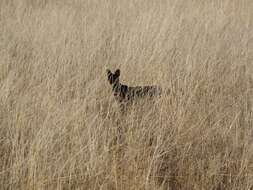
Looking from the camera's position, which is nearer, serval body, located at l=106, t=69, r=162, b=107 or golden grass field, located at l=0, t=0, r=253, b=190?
golden grass field, located at l=0, t=0, r=253, b=190

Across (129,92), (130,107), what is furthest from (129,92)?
(130,107)

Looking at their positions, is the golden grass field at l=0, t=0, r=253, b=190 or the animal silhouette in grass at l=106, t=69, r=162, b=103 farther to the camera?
the animal silhouette in grass at l=106, t=69, r=162, b=103

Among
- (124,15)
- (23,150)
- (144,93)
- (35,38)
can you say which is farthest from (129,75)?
(124,15)

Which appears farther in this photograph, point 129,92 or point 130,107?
point 129,92

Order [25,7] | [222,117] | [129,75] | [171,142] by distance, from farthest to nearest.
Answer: [25,7]
[129,75]
[222,117]
[171,142]

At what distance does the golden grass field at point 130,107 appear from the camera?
226cm

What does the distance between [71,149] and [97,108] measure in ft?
2.19

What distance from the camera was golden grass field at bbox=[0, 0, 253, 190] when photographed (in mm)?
2260

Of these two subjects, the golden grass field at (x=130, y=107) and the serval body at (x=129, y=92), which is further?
the serval body at (x=129, y=92)

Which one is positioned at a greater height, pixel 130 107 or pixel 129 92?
pixel 129 92

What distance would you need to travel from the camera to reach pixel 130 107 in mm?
2889

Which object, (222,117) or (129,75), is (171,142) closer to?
(222,117)

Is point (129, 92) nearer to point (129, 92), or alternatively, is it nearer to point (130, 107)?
point (129, 92)

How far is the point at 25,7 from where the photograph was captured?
19.6 feet
